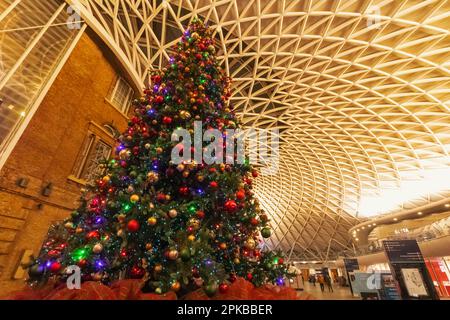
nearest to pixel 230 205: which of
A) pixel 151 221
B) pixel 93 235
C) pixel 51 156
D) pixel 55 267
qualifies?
pixel 151 221

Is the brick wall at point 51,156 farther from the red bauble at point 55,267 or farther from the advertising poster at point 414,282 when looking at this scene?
the advertising poster at point 414,282

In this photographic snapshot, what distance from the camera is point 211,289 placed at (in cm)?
214

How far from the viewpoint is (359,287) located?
51.2 ft

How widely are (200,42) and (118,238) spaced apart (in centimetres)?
529

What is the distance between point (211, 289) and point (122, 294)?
3.11 feet

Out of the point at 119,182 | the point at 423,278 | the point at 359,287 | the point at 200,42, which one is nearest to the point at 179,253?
the point at 119,182

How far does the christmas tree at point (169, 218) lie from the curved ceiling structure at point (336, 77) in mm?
7848

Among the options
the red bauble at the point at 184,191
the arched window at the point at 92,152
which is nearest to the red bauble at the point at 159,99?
the red bauble at the point at 184,191

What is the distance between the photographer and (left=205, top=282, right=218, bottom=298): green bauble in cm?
214

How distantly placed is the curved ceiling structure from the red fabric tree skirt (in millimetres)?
10249

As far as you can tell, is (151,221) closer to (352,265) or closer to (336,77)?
(336,77)

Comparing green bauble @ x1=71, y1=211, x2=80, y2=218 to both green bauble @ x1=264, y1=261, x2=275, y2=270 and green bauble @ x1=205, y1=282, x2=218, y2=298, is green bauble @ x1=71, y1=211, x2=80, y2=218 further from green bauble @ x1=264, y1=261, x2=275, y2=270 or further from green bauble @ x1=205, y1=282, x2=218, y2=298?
green bauble @ x1=264, y1=261, x2=275, y2=270

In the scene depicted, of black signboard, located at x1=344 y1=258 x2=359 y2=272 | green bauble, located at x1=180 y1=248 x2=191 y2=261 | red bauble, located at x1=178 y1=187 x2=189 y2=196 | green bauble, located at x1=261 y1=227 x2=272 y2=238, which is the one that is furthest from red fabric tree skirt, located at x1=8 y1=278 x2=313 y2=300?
black signboard, located at x1=344 y1=258 x2=359 y2=272

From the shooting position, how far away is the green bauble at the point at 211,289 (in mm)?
2143
